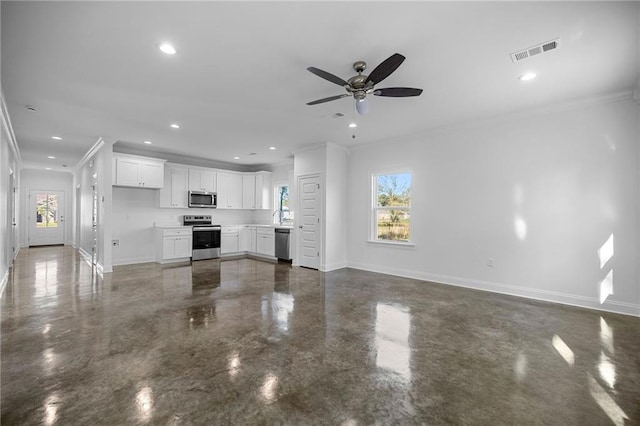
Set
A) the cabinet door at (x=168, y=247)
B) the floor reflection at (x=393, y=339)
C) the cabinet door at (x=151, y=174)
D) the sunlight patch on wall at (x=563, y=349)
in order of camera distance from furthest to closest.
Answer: the cabinet door at (x=168, y=247), the cabinet door at (x=151, y=174), the sunlight patch on wall at (x=563, y=349), the floor reflection at (x=393, y=339)

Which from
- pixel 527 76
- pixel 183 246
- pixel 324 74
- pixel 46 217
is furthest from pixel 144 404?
Result: pixel 46 217

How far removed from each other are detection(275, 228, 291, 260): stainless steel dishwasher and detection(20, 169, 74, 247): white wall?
348 inches

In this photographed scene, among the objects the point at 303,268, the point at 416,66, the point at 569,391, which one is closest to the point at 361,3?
the point at 416,66

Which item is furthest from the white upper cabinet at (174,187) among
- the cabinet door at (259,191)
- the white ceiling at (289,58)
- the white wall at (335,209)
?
the white wall at (335,209)

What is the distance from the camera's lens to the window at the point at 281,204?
8.51m

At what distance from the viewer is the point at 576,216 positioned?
155 inches

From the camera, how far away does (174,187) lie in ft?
24.1

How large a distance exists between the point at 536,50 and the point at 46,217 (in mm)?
14279

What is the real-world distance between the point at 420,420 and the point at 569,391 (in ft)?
3.99

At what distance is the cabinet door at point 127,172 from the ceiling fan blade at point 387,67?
601 centimetres

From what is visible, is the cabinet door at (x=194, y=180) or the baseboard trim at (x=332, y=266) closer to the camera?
the baseboard trim at (x=332, y=266)

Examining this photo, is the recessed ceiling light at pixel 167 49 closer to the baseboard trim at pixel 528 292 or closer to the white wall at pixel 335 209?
the white wall at pixel 335 209

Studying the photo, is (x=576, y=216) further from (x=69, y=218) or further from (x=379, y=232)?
(x=69, y=218)

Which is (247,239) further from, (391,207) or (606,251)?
(606,251)
